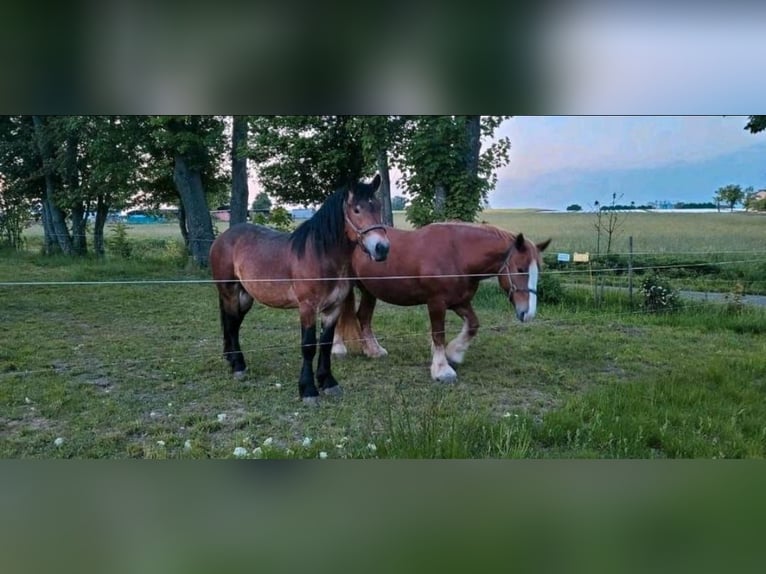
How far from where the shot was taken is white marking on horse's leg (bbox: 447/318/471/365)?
2.43 meters

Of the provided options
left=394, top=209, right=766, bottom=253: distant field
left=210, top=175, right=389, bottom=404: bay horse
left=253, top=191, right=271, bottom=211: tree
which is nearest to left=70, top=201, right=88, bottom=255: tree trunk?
left=210, top=175, right=389, bottom=404: bay horse

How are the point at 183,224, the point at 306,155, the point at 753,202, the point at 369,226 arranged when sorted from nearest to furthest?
the point at 369,226
the point at 306,155
the point at 183,224
the point at 753,202

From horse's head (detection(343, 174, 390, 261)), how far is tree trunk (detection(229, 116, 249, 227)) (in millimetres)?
499

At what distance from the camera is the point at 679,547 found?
5.39 ft

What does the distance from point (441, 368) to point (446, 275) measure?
427mm

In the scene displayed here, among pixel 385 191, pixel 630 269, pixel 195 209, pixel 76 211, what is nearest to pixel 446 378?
pixel 385 191

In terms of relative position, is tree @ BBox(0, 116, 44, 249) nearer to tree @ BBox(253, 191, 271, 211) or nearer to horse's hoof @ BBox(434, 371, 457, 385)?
tree @ BBox(253, 191, 271, 211)

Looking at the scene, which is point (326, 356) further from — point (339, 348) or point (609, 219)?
point (609, 219)

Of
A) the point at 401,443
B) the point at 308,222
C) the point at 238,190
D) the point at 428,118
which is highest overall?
the point at 428,118

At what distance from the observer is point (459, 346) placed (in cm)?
244

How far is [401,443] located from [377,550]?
507mm

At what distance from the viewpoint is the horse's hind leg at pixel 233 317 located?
2.42 m

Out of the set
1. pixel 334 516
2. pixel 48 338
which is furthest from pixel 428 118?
pixel 48 338
